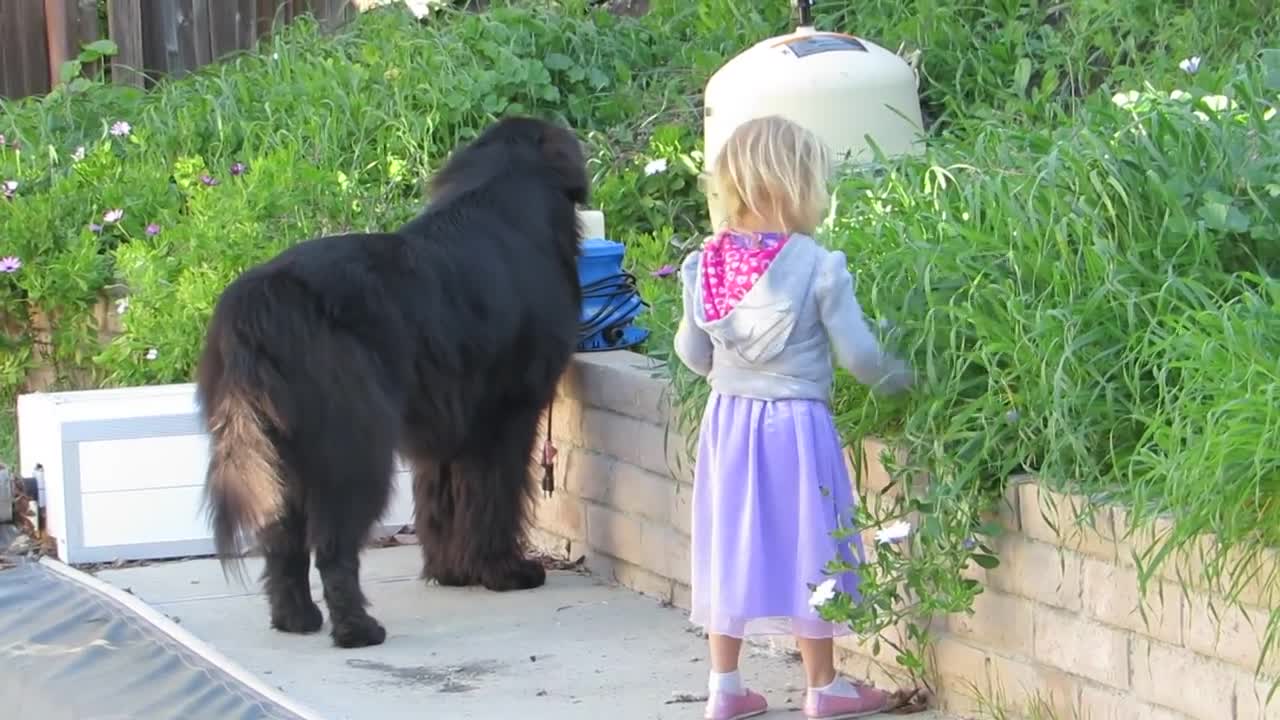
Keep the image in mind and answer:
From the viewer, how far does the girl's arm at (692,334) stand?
13.6ft

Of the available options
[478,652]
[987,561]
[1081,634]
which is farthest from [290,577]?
[1081,634]

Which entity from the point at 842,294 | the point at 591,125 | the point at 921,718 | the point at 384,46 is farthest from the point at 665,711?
the point at 384,46

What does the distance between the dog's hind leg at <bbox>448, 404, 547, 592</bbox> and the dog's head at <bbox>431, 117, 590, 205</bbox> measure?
719 mm

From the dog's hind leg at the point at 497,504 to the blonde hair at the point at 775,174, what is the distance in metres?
1.52

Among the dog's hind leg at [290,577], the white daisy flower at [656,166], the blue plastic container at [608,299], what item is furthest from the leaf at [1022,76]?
the dog's hind leg at [290,577]

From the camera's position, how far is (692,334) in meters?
4.17

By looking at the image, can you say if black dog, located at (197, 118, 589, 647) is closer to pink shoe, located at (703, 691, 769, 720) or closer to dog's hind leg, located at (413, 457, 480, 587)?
dog's hind leg, located at (413, 457, 480, 587)

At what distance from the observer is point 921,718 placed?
4.16m

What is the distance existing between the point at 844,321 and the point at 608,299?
205 cm

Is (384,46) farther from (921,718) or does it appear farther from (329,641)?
(921,718)

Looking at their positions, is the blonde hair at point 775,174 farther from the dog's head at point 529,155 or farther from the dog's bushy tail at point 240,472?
the dog's head at point 529,155

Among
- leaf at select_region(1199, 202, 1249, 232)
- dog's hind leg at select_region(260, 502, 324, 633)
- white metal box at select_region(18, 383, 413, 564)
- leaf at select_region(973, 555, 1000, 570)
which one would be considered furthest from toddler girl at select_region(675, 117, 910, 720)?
white metal box at select_region(18, 383, 413, 564)

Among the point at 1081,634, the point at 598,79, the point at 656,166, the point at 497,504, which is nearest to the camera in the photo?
the point at 1081,634

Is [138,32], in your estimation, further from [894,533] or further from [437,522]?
[894,533]
